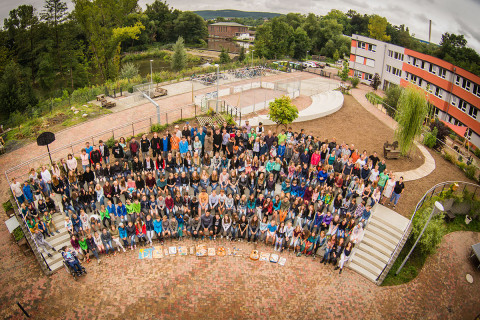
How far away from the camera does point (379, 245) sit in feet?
45.1

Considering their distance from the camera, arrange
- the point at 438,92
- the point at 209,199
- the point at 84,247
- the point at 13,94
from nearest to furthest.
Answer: the point at 84,247, the point at 209,199, the point at 13,94, the point at 438,92

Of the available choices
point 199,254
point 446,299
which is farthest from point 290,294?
point 446,299

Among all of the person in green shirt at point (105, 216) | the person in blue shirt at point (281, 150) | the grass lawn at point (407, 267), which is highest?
the person in blue shirt at point (281, 150)

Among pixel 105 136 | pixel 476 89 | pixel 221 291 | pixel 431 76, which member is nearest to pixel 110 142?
pixel 105 136

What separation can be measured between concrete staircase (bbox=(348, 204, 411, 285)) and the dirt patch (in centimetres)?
508

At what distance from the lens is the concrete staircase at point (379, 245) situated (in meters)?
12.9

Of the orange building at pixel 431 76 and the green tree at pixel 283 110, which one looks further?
the orange building at pixel 431 76

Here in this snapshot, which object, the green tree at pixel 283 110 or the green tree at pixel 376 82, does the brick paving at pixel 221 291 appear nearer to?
the green tree at pixel 283 110

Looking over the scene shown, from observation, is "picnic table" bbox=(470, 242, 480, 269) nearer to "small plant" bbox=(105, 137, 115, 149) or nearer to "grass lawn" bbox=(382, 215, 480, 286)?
"grass lawn" bbox=(382, 215, 480, 286)

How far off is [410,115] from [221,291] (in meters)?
15.3

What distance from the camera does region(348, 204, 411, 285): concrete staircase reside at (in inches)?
510

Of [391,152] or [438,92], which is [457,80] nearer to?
[438,92]

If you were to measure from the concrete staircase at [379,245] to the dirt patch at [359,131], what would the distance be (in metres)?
5.08

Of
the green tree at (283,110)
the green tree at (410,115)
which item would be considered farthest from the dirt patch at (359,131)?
the green tree at (283,110)
